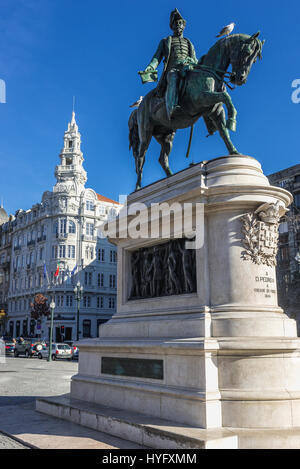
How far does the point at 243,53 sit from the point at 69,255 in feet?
184

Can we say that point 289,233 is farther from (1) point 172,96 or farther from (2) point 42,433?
A: (2) point 42,433

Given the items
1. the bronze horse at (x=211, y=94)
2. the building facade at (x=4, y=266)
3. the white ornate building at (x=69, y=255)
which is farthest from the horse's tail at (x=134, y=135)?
the building facade at (x=4, y=266)

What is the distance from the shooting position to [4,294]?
77688 millimetres

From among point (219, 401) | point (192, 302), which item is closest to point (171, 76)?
point (192, 302)

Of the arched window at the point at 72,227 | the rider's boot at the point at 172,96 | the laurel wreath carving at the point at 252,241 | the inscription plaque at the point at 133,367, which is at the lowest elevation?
the inscription plaque at the point at 133,367

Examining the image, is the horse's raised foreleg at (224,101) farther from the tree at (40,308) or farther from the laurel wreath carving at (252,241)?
the tree at (40,308)

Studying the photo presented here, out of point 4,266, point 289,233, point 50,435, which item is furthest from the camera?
point 4,266

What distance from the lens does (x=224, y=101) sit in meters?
8.28

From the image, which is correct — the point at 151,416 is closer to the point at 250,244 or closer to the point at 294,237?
the point at 250,244

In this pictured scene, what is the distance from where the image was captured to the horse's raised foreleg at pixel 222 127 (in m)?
8.53

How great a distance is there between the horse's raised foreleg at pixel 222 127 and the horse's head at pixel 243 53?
2.47 feet

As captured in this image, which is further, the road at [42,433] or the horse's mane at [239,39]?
the horse's mane at [239,39]

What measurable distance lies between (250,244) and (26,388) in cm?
1034

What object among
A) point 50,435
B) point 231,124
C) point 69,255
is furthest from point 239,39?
point 69,255
